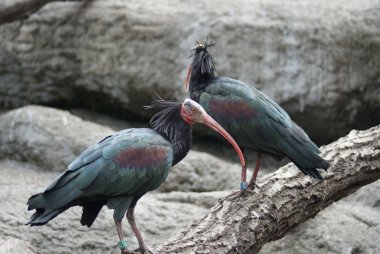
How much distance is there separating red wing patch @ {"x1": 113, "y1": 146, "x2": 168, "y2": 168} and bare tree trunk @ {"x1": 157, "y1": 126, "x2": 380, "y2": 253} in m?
0.50

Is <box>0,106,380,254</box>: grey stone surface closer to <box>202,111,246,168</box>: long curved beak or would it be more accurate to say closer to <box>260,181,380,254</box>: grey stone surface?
<box>260,181,380,254</box>: grey stone surface

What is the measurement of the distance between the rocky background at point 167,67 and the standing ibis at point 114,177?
2.89 meters

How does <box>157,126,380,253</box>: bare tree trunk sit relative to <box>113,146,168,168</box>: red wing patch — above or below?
below

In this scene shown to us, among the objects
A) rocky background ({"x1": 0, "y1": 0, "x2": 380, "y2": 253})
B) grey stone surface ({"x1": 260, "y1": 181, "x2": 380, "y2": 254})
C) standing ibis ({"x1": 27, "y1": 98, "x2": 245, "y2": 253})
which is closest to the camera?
standing ibis ({"x1": 27, "y1": 98, "x2": 245, "y2": 253})

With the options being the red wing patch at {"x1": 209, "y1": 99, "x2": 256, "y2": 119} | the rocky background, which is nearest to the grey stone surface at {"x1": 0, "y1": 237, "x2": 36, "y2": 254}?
the red wing patch at {"x1": 209, "y1": 99, "x2": 256, "y2": 119}

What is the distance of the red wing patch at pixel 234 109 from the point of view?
6035 mm

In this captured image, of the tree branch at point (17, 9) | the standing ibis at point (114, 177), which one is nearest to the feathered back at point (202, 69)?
the standing ibis at point (114, 177)

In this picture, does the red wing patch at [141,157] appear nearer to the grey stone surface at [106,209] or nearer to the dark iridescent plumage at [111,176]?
the dark iridescent plumage at [111,176]

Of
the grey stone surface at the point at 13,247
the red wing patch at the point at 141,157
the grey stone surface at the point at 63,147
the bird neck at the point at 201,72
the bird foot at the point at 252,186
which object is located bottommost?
the grey stone surface at the point at 63,147

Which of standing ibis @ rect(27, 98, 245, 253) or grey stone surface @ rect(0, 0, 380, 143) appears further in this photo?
grey stone surface @ rect(0, 0, 380, 143)

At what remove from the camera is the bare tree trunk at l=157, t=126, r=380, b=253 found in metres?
5.30

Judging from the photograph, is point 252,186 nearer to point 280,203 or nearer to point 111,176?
point 280,203

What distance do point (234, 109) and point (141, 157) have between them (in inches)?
40.2

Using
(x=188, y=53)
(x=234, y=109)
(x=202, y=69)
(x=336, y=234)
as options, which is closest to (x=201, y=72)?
(x=202, y=69)
